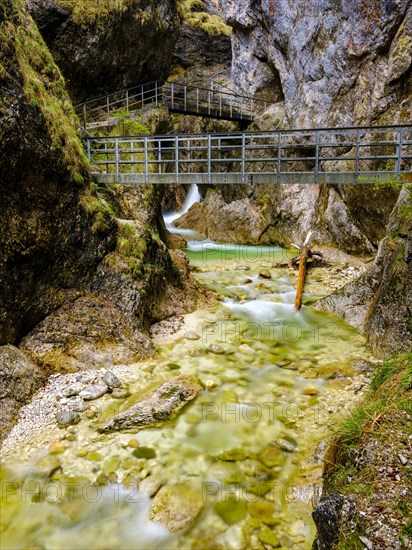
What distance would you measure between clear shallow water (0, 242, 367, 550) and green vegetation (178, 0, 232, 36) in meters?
32.8

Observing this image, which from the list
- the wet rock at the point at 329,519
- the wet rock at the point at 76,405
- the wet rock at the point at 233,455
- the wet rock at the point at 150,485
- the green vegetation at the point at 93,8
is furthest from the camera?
the green vegetation at the point at 93,8

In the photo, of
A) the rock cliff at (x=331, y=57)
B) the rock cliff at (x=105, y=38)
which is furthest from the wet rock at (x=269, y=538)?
the rock cliff at (x=105, y=38)

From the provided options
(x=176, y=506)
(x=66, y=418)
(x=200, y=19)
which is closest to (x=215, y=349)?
(x=66, y=418)

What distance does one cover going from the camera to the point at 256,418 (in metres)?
7.10

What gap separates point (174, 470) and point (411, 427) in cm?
334

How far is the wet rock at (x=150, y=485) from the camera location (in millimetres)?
5527

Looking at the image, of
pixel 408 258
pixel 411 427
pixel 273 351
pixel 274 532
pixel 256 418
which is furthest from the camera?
pixel 273 351

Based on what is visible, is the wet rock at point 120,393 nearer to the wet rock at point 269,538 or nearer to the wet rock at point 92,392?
the wet rock at point 92,392

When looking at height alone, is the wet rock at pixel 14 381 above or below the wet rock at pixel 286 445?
above

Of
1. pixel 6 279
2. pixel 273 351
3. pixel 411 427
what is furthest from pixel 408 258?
pixel 6 279

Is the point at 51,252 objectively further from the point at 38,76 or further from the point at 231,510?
the point at 231,510

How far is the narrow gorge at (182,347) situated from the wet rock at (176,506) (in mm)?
19

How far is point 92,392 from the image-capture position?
7.50m

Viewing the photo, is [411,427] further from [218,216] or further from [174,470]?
[218,216]
